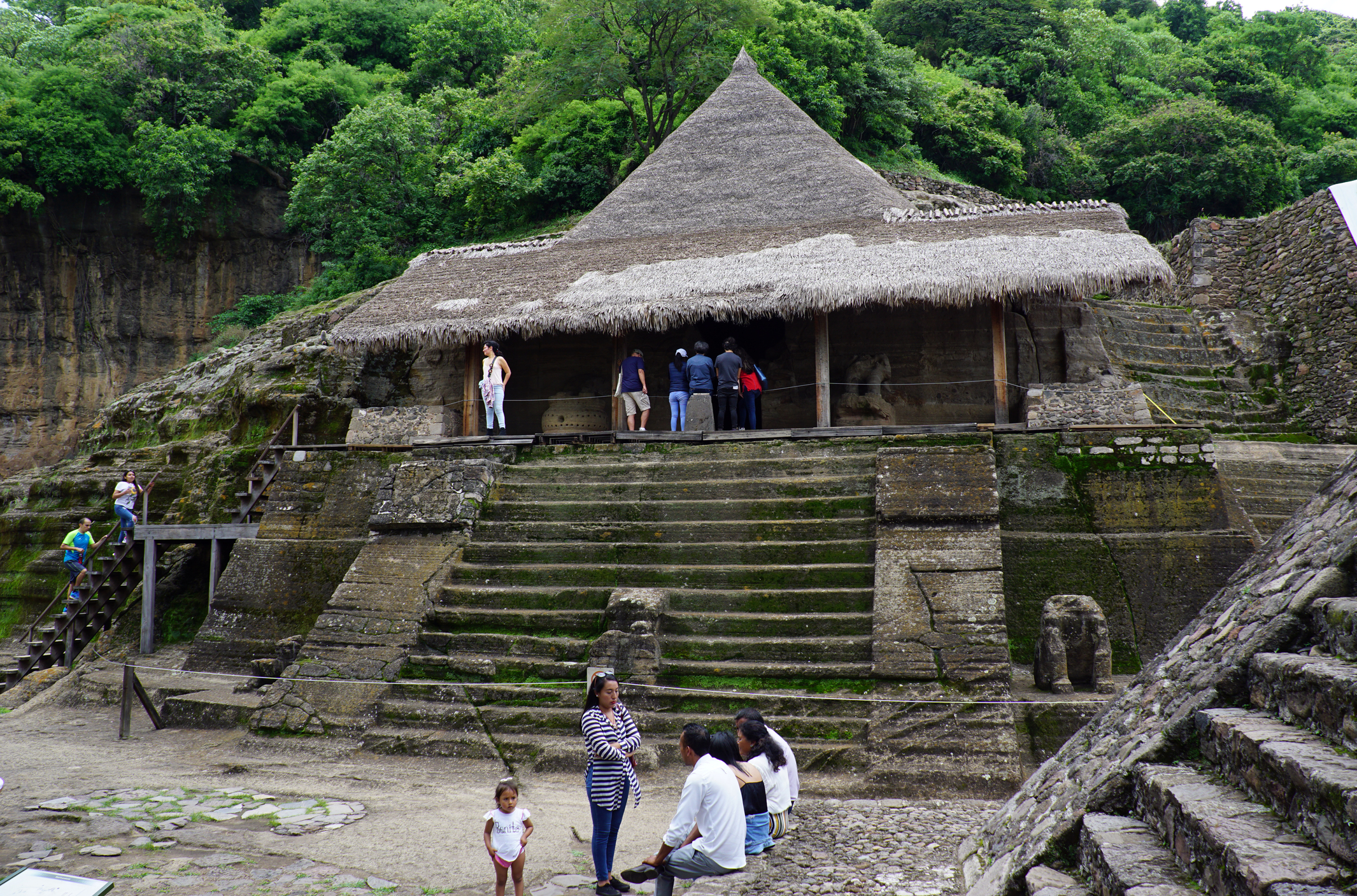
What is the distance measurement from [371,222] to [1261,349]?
61.0 feet

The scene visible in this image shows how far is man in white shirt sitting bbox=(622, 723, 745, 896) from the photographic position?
4.10 metres

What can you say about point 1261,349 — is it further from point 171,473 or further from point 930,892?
point 171,473

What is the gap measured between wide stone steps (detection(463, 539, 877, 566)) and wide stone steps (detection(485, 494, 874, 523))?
1.25 feet

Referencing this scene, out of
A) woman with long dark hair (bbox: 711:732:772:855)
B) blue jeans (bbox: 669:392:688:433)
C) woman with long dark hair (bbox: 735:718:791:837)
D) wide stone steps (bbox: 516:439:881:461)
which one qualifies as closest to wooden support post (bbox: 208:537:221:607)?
wide stone steps (bbox: 516:439:881:461)

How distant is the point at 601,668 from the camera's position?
7168 mm

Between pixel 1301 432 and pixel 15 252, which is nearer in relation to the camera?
pixel 1301 432

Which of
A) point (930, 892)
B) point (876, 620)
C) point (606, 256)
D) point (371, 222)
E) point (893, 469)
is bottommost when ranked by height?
point (930, 892)

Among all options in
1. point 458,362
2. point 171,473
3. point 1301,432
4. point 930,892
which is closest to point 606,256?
point 458,362

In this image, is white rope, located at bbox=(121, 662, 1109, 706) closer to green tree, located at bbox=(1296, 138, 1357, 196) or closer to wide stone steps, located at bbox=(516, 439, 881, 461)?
wide stone steps, located at bbox=(516, 439, 881, 461)

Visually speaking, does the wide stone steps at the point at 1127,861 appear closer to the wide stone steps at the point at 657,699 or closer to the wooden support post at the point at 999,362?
the wide stone steps at the point at 657,699

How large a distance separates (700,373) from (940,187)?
13.8 meters

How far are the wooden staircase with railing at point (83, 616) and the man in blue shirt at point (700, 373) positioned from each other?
7840 mm

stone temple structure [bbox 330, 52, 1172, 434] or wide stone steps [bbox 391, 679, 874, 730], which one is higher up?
stone temple structure [bbox 330, 52, 1172, 434]

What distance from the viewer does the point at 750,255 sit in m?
11.7
